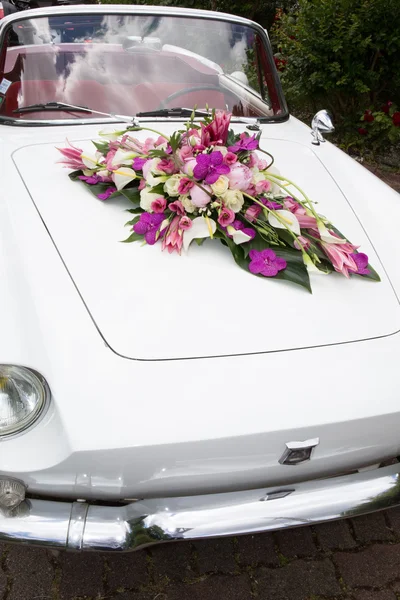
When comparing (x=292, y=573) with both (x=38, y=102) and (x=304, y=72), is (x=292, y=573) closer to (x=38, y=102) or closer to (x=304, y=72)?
(x=38, y=102)

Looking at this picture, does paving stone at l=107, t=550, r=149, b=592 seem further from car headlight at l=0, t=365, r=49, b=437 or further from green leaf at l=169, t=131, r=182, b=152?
green leaf at l=169, t=131, r=182, b=152

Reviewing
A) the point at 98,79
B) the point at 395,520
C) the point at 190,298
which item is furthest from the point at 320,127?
the point at 395,520

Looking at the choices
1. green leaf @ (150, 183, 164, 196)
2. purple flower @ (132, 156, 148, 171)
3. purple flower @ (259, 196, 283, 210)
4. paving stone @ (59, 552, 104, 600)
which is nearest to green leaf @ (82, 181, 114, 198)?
purple flower @ (132, 156, 148, 171)

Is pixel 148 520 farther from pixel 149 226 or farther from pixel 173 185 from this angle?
pixel 173 185

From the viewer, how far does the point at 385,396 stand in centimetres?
148

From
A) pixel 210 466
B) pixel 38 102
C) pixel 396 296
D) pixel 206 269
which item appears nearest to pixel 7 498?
pixel 210 466

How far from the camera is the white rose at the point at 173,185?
185 centimetres

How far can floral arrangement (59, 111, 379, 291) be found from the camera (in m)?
1.78

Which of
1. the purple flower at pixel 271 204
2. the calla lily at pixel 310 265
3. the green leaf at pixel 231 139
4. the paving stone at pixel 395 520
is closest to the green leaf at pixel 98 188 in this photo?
the green leaf at pixel 231 139

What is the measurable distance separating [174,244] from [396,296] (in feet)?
2.43

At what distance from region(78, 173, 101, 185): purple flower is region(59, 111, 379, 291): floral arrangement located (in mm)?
67

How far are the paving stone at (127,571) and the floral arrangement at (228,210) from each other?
3.51ft

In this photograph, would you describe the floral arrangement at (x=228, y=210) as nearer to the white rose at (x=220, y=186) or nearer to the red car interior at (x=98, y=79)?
the white rose at (x=220, y=186)

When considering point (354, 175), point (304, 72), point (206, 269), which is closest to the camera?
point (206, 269)
